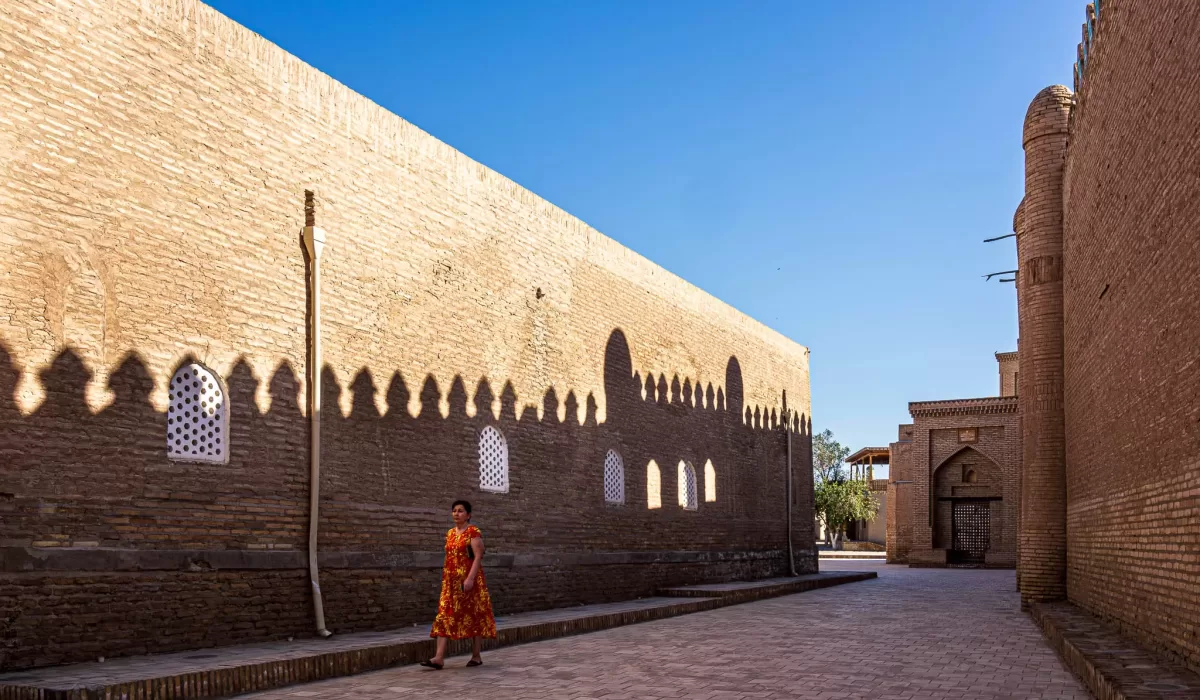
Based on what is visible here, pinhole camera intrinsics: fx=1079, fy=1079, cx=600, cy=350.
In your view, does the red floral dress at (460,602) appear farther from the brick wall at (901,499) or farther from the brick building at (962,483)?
the brick wall at (901,499)

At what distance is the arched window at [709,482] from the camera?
62.1 feet

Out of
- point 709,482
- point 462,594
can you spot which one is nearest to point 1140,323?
point 462,594

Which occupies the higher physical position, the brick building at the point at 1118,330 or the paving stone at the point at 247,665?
the brick building at the point at 1118,330

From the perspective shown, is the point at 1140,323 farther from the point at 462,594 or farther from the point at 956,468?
the point at 956,468

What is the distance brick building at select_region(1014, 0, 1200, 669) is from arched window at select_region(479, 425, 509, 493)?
6541 mm

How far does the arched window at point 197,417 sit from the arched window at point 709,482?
11197 millimetres

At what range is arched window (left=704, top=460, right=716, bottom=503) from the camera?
18922 millimetres

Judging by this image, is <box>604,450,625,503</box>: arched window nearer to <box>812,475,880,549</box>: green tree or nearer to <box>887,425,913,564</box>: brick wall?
<box>887,425,913,564</box>: brick wall

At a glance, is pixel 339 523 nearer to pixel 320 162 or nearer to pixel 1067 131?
pixel 320 162

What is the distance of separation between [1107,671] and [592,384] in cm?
910

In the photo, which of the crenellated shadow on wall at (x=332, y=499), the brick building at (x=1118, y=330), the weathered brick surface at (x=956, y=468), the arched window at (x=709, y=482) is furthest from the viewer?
the weathered brick surface at (x=956, y=468)

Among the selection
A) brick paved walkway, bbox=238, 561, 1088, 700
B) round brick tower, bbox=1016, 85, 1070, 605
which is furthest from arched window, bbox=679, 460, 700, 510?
round brick tower, bbox=1016, 85, 1070, 605

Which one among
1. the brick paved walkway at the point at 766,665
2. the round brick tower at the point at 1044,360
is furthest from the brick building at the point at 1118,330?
the brick paved walkway at the point at 766,665

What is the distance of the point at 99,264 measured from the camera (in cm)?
802
